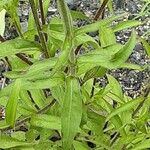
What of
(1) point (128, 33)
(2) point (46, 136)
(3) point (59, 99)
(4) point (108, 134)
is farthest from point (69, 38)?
(1) point (128, 33)

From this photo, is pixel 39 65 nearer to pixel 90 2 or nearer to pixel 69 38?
pixel 69 38

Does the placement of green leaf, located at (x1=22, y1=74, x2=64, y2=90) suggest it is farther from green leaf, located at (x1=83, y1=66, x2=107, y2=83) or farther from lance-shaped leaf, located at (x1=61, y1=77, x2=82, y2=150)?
green leaf, located at (x1=83, y1=66, x2=107, y2=83)

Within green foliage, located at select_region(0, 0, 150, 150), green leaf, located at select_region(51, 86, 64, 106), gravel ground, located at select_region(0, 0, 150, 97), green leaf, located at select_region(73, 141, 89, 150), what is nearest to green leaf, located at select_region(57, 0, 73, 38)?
green foliage, located at select_region(0, 0, 150, 150)

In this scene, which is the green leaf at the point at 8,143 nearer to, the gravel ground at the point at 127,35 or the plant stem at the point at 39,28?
the plant stem at the point at 39,28

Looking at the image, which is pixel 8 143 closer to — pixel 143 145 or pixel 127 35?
pixel 143 145

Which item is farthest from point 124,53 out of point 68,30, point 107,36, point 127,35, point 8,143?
point 127,35

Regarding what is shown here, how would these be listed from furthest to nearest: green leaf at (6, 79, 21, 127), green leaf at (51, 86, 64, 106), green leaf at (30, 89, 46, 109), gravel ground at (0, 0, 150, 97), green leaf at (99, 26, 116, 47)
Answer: gravel ground at (0, 0, 150, 97), green leaf at (30, 89, 46, 109), green leaf at (99, 26, 116, 47), green leaf at (51, 86, 64, 106), green leaf at (6, 79, 21, 127)
